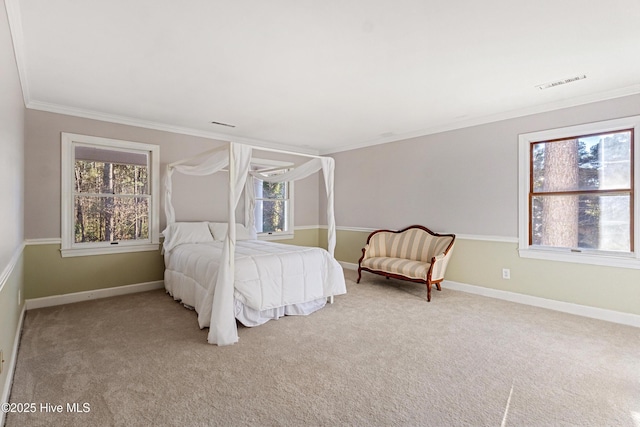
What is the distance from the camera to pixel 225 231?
16.7 ft

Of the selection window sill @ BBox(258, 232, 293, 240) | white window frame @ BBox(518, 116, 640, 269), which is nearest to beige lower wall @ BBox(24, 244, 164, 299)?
window sill @ BBox(258, 232, 293, 240)

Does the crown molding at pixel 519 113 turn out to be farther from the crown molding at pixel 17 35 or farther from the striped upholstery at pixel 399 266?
the crown molding at pixel 17 35

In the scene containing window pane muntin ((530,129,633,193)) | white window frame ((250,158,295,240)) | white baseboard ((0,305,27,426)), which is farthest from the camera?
white window frame ((250,158,295,240))

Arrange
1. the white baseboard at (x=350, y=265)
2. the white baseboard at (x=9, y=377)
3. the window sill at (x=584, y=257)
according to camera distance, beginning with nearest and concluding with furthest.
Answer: the white baseboard at (x=9, y=377) → the window sill at (x=584, y=257) → the white baseboard at (x=350, y=265)

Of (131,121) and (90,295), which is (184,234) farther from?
(131,121)

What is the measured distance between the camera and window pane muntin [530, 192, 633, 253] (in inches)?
139

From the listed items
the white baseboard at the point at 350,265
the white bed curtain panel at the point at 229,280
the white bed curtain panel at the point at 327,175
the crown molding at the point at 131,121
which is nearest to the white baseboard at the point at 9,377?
the white bed curtain panel at the point at 229,280

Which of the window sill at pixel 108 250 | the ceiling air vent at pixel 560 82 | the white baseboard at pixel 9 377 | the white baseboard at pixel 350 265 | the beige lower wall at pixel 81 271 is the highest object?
the ceiling air vent at pixel 560 82

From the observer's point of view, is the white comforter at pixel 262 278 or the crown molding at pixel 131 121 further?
the crown molding at pixel 131 121

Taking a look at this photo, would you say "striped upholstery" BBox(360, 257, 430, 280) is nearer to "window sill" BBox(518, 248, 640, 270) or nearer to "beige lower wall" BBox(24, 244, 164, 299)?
"window sill" BBox(518, 248, 640, 270)

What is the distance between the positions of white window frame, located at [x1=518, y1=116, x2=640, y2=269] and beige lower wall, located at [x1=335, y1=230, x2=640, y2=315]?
79mm

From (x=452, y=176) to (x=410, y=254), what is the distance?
1333 mm

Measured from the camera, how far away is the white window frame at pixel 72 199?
160 inches

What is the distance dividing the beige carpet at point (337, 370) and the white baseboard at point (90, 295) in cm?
20
